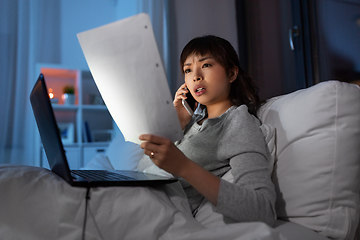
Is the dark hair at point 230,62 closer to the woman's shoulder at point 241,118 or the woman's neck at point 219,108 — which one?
the woman's neck at point 219,108

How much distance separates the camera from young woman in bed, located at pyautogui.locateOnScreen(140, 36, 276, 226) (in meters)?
0.61

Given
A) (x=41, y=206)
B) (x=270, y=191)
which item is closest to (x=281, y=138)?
(x=270, y=191)

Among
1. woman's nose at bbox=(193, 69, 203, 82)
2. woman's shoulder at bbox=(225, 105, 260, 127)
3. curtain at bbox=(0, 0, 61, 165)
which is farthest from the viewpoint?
curtain at bbox=(0, 0, 61, 165)

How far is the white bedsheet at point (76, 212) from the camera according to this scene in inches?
21.9

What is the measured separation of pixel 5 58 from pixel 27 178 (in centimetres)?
222

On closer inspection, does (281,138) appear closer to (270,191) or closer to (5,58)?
(270,191)

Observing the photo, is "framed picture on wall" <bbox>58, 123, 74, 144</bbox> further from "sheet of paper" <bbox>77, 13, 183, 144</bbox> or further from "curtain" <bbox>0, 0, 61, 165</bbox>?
"sheet of paper" <bbox>77, 13, 183, 144</bbox>

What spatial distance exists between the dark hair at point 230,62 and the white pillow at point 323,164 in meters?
0.24

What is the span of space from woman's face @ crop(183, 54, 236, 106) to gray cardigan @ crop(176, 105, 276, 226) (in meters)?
0.11

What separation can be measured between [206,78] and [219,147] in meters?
0.28

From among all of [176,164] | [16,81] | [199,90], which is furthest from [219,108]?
[16,81]

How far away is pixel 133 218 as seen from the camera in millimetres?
590

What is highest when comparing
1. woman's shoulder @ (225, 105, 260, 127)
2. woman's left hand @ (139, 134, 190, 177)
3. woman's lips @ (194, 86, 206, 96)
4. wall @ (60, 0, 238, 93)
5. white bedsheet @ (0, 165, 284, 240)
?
wall @ (60, 0, 238, 93)

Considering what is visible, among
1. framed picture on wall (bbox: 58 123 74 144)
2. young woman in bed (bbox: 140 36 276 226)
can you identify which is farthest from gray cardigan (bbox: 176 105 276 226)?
framed picture on wall (bbox: 58 123 74 144)
